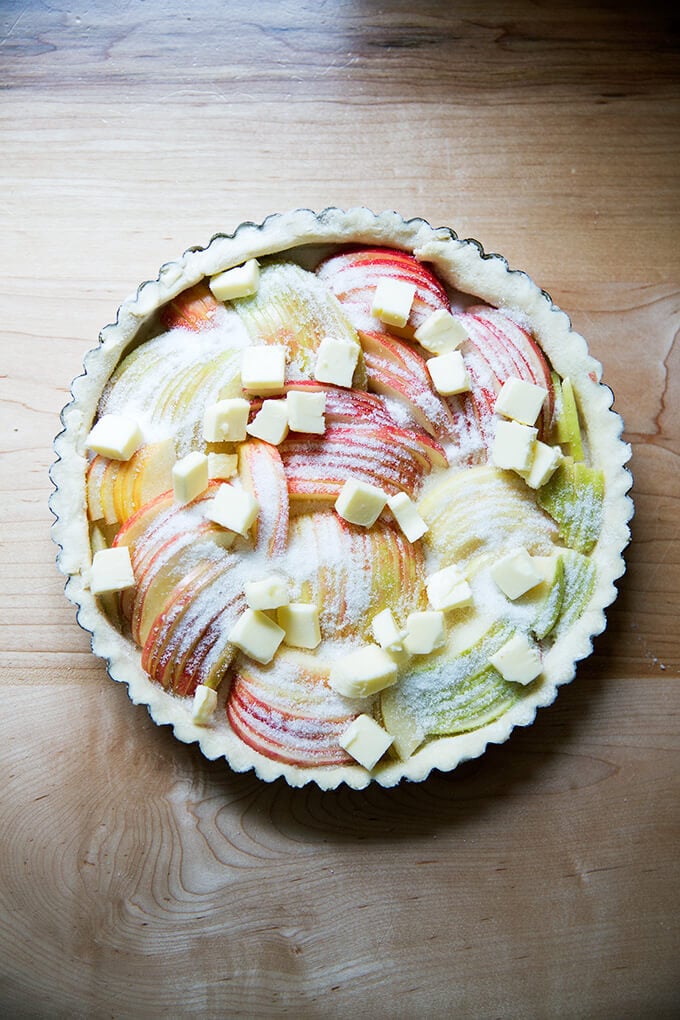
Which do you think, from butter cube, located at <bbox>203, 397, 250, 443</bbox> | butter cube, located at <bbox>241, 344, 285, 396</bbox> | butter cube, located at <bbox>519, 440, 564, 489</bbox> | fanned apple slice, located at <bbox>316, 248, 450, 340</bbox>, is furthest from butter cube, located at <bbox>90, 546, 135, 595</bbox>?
butter cube, located at <bbox>519, 440, 564, 489</bbox>

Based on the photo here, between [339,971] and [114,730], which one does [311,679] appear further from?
[339,971]

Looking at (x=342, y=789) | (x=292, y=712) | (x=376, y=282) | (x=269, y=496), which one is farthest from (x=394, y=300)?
(x=342, y=789)

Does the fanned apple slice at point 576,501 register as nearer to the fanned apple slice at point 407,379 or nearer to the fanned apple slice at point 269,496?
the fanned apple slice at point 407,379

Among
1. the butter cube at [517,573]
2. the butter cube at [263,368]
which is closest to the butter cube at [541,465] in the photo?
the butter cube at [517,573]

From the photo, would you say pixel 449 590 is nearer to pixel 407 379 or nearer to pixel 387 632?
pixel 387 632

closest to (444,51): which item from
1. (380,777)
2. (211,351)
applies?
(211,351)

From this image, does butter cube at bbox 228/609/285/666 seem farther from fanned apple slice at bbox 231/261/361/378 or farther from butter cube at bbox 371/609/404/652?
fanned apple slice at bbox 231/261/361/378
